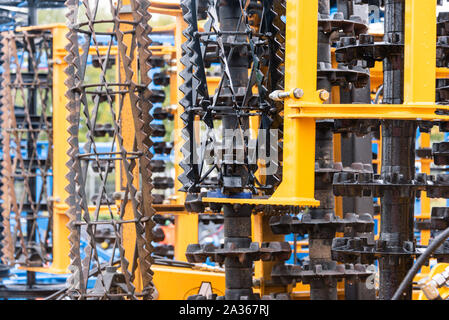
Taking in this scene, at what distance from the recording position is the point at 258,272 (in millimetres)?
10039

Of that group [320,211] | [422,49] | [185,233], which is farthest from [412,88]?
[185,233]

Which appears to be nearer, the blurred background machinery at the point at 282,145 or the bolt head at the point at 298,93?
the bolt head at the point at 298,93

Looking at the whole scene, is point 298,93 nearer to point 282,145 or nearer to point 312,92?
point 312,92

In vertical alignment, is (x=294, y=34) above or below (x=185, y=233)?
above

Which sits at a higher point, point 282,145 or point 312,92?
point 312,92

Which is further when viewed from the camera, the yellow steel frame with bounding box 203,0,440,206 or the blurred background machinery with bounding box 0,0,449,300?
the blurred background machinery with bounding box 0,0,449,300

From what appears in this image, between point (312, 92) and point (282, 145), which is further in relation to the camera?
point (282, 145)

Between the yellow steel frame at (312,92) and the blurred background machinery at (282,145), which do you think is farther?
the blurred background machinery at (282,145)

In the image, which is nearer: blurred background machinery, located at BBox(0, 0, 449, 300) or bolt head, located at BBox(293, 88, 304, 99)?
bolt head, located at BBox(293, 88, 304, 99)

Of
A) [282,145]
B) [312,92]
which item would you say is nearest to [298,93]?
[312,92]

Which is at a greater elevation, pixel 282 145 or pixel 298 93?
pixel 298 93
